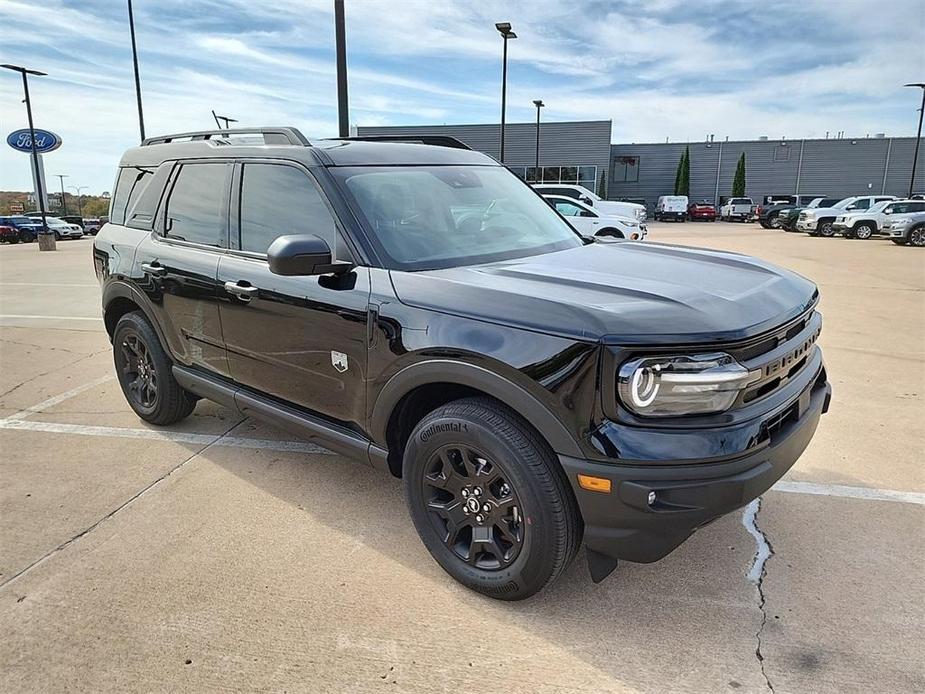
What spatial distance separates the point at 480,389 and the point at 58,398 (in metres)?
4.53

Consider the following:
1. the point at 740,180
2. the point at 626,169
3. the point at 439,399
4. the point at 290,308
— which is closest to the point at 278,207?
the point at 290,308

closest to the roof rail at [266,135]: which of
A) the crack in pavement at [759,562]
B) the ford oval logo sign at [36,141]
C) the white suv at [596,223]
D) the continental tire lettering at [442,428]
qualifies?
the continental tire lettering at [442,428]

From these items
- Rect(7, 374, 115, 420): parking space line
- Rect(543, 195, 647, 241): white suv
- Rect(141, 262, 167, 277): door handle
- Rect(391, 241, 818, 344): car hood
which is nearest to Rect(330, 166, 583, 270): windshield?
Rect(391, 241, 818, 344): car hood

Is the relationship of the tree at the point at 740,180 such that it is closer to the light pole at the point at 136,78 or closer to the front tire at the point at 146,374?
the light pole at the point at 136,78

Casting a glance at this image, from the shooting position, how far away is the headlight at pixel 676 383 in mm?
2178

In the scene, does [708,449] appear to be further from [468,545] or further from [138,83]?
[138,83]

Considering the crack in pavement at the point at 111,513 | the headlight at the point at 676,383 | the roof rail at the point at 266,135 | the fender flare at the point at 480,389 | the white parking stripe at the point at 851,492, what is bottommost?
the crack in pavement at the point at 111,513

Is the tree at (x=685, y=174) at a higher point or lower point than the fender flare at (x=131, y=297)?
higher

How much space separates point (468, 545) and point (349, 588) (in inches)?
21.2

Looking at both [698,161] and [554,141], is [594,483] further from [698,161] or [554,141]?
[698,161]

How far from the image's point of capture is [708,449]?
2164 mm

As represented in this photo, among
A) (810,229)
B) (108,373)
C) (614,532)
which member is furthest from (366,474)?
(810,229)

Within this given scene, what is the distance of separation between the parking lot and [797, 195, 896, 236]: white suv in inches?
1050

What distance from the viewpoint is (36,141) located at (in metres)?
34.7
